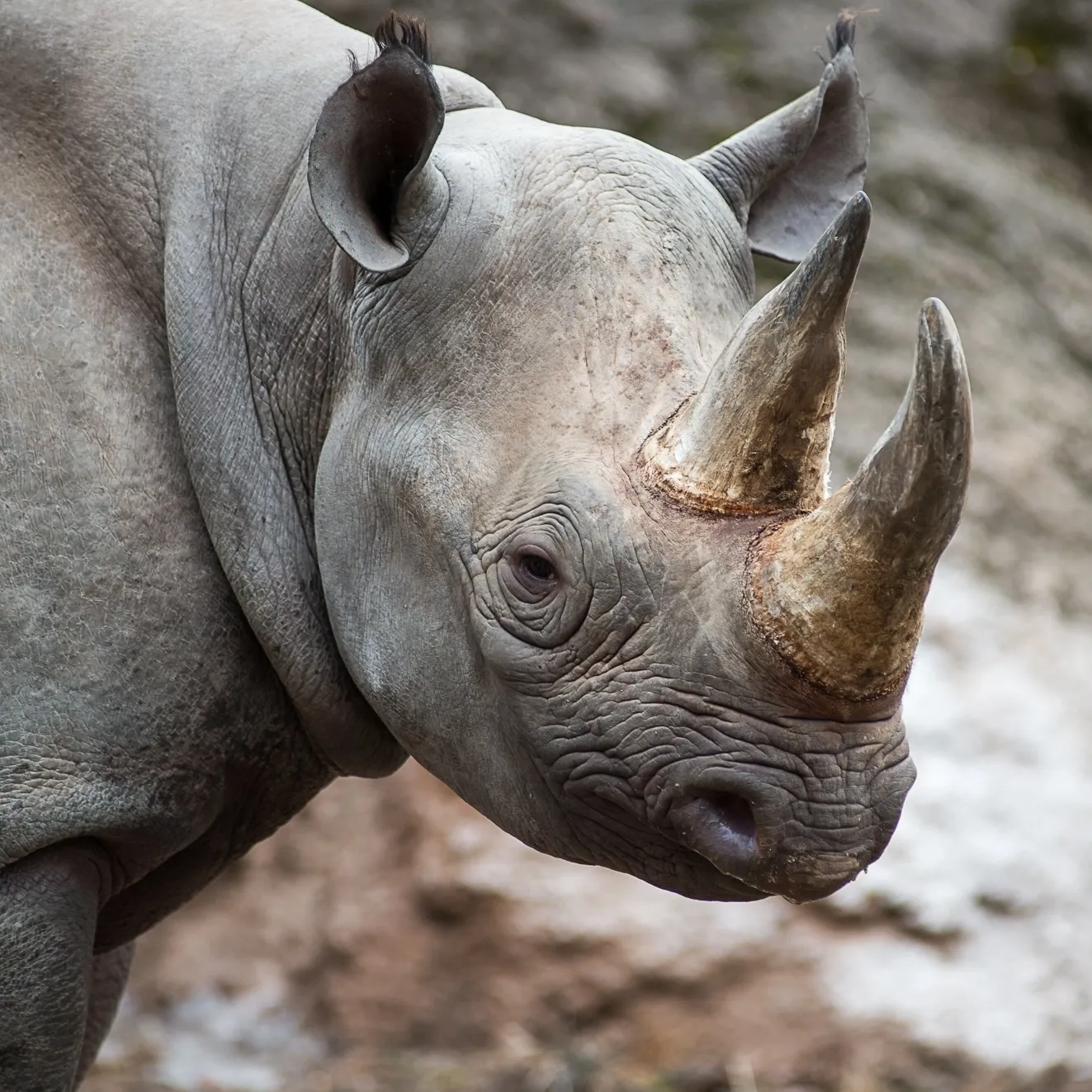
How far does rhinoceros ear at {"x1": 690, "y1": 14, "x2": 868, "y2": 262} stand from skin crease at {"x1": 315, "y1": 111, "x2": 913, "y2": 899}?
0.57ft

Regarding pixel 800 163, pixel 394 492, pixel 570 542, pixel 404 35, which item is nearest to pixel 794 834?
pixel 570 542

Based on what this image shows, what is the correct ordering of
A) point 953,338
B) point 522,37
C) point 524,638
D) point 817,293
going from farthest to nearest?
1. point 522,37
2. point 524,638
3. point 817,293
4. point 953,338

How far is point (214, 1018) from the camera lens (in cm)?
652

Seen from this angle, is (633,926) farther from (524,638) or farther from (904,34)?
(904,34)

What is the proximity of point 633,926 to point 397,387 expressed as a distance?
141 inches

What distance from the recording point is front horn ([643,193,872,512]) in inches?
92.7

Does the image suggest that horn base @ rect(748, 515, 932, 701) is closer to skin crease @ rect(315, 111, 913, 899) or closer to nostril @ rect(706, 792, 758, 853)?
skin crease @ rect(315, 111, 913, 899)

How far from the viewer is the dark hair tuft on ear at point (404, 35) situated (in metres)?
2.69

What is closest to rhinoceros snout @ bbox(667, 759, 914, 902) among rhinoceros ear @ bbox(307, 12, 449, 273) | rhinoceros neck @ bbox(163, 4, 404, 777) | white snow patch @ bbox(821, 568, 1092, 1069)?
rhinoceros neck @ bbox(163, 4, 404, 777)

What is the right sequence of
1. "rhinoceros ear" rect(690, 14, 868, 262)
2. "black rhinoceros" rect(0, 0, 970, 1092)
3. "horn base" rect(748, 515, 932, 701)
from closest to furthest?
"horn base" rect(748, 515, 932, 701)
"black rhinoceros" rect(0, 0, 970, 1092)
"rhinoceros ear" rect(690, 14, 868, 262)

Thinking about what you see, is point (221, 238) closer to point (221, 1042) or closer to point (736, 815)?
point (736, 815)

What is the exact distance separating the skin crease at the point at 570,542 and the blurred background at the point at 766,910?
333 centimetres

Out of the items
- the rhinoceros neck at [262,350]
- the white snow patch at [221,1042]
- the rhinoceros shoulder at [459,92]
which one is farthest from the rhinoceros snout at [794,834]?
the white snow patch at [221,1042]

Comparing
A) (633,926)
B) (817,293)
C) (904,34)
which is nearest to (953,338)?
(817,293)
